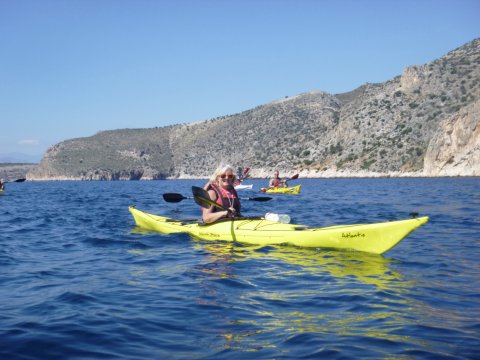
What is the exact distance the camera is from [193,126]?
178 meters

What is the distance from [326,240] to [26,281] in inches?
217

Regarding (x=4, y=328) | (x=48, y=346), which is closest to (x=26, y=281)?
(x=4, y=328)

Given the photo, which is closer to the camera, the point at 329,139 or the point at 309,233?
the point at 309,233

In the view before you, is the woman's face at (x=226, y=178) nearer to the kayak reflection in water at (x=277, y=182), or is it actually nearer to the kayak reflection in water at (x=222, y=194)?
the kayak reflection in water at (x=222, y=194)

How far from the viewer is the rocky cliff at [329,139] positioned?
7662 centimetres

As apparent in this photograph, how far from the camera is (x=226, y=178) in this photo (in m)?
11.5

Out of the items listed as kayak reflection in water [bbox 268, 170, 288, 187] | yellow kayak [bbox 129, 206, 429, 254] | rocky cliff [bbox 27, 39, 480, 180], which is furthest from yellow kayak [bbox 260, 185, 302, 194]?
rocky cliff [bbox 27, 39, 480, 180]

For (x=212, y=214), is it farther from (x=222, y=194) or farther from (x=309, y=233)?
(x=309, y=233)

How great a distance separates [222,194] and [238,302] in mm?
5612

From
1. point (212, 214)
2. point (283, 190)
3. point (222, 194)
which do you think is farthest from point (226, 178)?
point (283, 190)

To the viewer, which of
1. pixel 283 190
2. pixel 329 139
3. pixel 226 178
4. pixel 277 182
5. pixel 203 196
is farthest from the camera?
pixel 329 139

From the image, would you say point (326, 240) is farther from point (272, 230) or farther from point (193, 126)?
point (193, 126)

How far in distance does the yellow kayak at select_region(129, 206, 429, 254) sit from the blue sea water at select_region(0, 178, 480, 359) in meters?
0.26

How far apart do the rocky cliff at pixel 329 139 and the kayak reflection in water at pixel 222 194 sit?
59.8 metres
